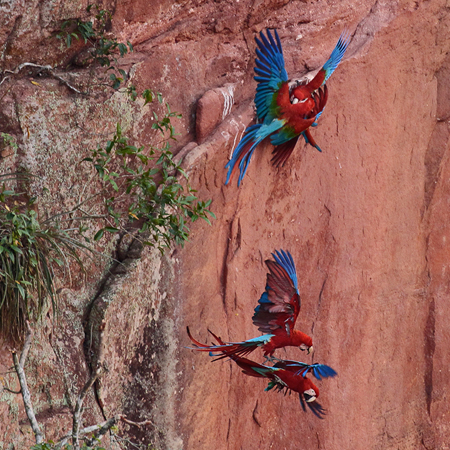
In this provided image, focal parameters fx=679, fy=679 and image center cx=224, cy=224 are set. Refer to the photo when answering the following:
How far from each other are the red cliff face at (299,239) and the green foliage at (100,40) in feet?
0.30

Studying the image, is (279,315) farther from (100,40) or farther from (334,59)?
(100,40)

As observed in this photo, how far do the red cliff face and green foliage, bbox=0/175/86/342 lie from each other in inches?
8.7

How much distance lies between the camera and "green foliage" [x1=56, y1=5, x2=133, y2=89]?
10.8 feet

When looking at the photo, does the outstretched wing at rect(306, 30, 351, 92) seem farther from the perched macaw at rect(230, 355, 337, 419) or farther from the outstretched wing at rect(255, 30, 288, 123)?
the perched macaw at rect(230, 355, 337, 419)

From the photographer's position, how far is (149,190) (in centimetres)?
321

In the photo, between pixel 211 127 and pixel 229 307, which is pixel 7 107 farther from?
pixel 229 307

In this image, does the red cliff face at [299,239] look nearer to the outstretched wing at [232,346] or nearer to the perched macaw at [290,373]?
the outstretched wing at [232,346]

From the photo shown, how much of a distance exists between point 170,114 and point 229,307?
49.1 inches

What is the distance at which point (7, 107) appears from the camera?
317 centimetres

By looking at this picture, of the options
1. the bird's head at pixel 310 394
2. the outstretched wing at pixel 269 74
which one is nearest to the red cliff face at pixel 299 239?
the outstretched wing at pixel 269 74

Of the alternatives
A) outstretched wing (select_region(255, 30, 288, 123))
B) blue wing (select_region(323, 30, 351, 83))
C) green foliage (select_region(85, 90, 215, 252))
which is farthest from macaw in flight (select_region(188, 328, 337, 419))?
blue wing (select_region(323, 30, 351, 83))

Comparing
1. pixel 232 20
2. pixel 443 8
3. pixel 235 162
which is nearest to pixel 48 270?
pixel 235 162

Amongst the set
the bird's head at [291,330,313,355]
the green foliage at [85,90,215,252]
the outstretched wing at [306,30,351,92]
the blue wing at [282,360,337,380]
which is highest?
the outstretched wing at [306,30,351,92]

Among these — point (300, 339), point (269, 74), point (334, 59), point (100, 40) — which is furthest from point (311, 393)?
point (100, 40)
